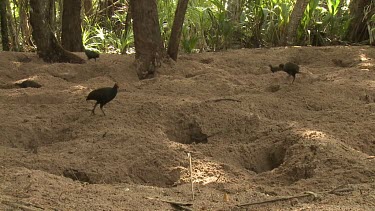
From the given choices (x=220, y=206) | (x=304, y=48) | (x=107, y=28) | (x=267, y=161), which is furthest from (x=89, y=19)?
(x=220, y=206)

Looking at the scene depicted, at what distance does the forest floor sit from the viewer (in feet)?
11.9

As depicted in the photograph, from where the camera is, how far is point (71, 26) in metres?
8.39

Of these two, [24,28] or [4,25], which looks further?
[24,28]

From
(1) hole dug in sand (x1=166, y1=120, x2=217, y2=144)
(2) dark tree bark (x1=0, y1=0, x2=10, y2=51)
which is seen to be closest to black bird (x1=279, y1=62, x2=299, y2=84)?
(1) hole dug in sand (x1=166, y1=120, x2=217, y2=144)

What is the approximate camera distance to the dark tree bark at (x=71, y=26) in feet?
27.1

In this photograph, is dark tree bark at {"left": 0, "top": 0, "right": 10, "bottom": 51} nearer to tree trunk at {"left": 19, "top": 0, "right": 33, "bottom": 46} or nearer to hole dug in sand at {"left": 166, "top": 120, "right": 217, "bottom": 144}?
tree trunk at {"left": 19, "top": 0, "right": 33, "bottom": 46}

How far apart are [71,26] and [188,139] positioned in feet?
13.1

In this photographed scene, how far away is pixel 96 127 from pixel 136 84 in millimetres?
1486

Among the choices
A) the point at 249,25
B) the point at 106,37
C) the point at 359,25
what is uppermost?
the point at 359,25

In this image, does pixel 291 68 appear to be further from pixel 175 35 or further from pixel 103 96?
pixel 103 96

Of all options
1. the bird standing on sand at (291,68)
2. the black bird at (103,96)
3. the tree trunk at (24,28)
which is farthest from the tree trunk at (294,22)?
the tree trunk at (24,28)

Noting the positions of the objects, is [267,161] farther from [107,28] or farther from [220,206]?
[107,28]

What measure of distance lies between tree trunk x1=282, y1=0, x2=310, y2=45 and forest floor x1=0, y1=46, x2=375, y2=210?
1.68m

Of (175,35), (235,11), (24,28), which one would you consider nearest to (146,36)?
(175,35)
